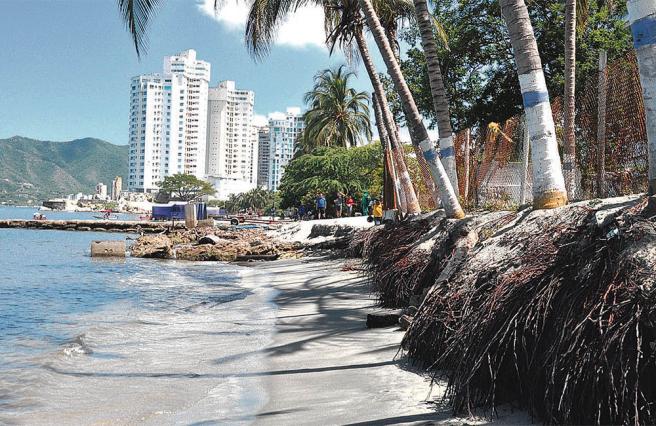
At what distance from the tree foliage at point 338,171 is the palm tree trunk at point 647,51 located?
40.9 meters

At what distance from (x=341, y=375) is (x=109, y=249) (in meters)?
21.8

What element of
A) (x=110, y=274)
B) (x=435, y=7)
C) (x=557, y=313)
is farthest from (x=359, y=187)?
(x=557, y=313)

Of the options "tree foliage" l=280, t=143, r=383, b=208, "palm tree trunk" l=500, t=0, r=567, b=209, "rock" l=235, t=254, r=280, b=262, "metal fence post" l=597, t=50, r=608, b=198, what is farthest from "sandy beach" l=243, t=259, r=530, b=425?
"tree foliage" l=280, t=143, r=383, b=208

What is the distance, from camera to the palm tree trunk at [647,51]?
13.8 ft

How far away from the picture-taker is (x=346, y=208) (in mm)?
41062

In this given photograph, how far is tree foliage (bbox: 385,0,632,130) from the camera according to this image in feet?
69.7

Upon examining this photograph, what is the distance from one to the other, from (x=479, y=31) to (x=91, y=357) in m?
20.0

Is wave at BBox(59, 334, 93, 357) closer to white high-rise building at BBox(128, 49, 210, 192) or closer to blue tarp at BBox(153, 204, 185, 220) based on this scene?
blue tarp at BBox(153, 204, 185, 220)

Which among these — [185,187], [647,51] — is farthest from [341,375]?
[185,187]

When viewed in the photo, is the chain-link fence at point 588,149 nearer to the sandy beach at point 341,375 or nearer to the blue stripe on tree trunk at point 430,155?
the blue stripe on tree trunk at point 430,155

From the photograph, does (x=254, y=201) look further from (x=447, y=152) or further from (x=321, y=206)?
(x=447, y=152)

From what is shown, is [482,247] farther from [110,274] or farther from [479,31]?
[479,31]

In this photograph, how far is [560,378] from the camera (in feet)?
11.2

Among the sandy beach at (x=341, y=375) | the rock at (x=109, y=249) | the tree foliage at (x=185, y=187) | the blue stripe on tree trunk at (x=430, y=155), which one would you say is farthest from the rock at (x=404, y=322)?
the tree foliage at (x=185, y=187)
